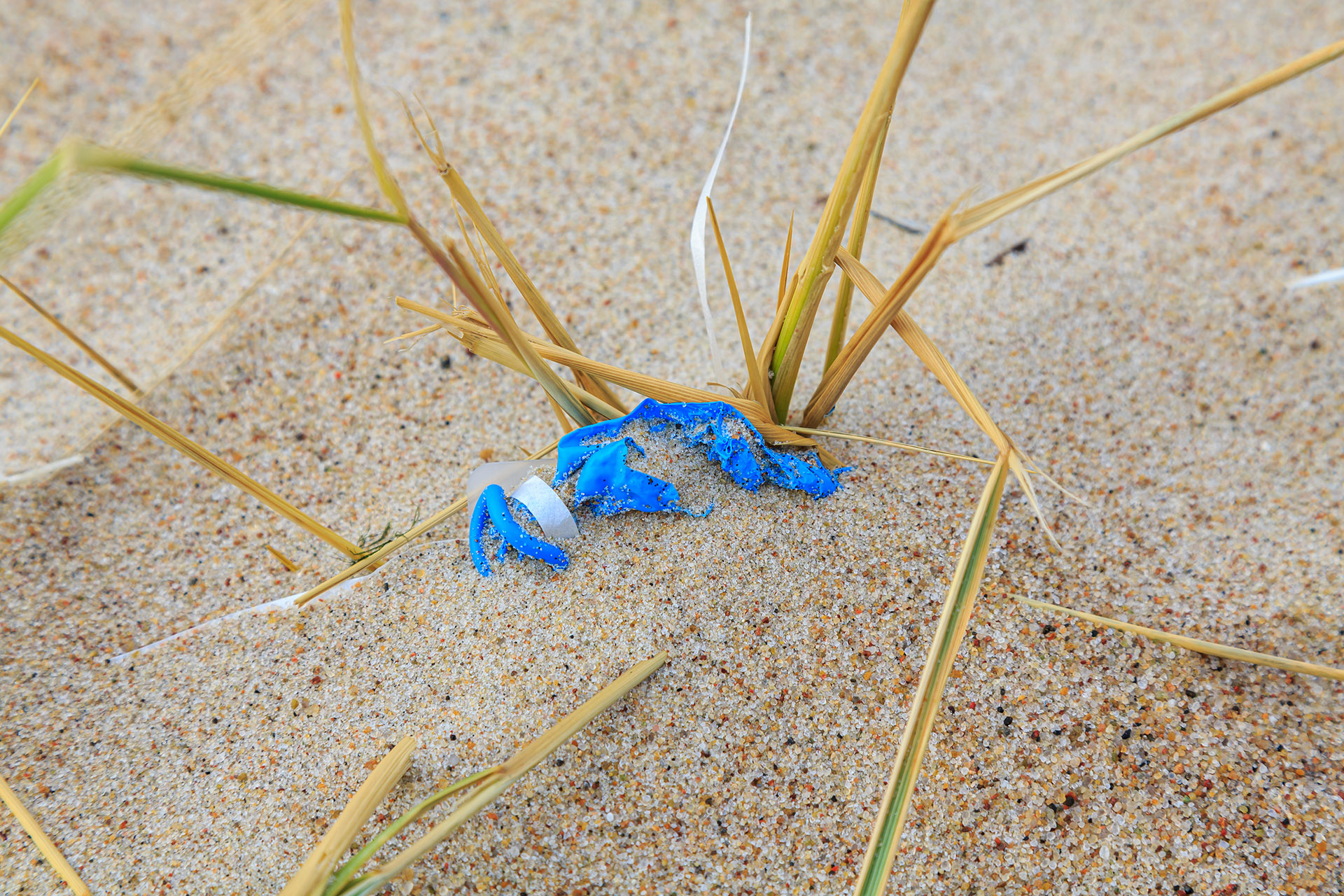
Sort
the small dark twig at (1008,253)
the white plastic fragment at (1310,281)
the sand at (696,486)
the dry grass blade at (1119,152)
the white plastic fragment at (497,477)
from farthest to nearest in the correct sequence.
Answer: the small dark twig at (1008,253) → the white plastic fragment at (1310,281) → the white plastic fragment at (497,477) → the sand at (696,486) → the dry grass blade at (1119,152)

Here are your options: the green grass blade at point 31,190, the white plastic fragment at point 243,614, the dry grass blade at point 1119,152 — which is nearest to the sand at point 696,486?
the white plastic fragment at point 243,614

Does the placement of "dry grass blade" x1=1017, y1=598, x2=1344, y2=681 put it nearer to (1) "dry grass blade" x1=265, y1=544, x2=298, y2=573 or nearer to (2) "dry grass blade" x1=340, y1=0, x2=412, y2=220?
(2) "dry grass blade" x1=340, y1=0, x2=412, y2=220

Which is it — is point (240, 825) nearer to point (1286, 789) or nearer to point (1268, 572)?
point (1286, 789)

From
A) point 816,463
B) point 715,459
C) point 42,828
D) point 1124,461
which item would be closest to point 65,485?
point 42,828

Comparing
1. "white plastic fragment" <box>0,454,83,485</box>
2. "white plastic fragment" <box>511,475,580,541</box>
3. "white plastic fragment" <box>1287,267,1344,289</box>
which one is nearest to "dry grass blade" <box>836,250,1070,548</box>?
"white plastic fragment" <box>511,475,580,541</box>

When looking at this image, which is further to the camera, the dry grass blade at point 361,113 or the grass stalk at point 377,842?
the grass stalk at point 377,842

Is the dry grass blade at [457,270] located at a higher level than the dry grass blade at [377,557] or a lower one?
higher

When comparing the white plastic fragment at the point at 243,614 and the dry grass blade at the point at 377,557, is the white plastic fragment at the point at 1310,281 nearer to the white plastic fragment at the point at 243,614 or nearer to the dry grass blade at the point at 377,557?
the dry grass blade at the point at 377,557
